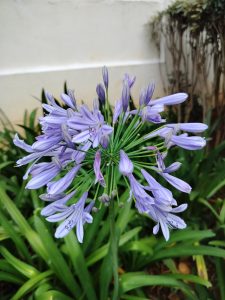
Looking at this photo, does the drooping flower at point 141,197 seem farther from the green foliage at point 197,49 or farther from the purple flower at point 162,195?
the green foliage at point 197,49

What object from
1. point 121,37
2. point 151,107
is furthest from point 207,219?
point 121,37

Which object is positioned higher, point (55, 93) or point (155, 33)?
point (155, 33)

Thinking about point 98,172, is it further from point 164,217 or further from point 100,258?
point 100,258

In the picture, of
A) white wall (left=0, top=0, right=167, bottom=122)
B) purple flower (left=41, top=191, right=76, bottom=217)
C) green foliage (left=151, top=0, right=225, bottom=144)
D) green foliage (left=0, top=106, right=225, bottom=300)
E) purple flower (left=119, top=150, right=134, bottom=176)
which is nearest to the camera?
purple flower (left=119, top=150, right=134, bottom=176)

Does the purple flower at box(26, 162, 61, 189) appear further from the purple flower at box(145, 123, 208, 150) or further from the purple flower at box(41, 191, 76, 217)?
the purple flower at box(145, 123, 208, 150)

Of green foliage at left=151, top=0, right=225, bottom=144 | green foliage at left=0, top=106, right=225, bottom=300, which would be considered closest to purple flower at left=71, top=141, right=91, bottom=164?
green foliage at left=0, top=106, right=225, bottom=300

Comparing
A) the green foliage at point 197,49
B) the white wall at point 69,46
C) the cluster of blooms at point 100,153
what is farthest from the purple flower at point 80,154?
the white wall at point 69,46

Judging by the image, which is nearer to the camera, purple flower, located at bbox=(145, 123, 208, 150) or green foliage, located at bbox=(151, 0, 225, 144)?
purple flower, located at bbox=(145, 123, 208, 150)

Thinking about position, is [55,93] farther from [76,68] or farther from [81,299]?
[81,299]
